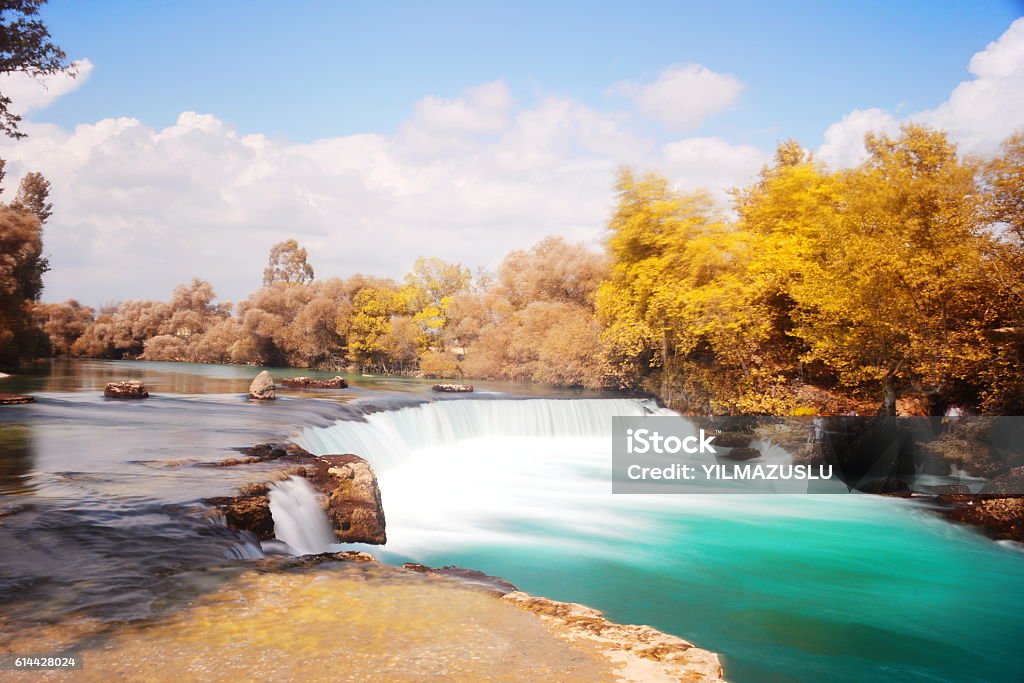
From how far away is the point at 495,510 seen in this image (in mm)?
9844

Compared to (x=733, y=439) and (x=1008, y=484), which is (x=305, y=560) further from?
(x=733, y=439)

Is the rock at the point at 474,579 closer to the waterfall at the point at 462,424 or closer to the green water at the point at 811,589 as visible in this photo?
the green water at the point at 811,589

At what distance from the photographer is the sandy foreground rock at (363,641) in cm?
322

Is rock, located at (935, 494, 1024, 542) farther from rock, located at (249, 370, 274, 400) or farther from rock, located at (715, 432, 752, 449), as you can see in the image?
rock, located at (249, 370, 274, 400)

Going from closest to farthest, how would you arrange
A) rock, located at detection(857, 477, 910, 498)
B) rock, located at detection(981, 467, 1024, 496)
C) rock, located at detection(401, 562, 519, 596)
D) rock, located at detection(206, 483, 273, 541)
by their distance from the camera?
rock, located at detection(401, 562, 519, 596) < rock, located at detection(206, 483, 273, 541) < rock, located at detection(981, 467, 1024, 496) < rock, located at detection(857, 477, 910, 498)

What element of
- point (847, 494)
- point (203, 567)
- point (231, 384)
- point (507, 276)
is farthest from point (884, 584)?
point (507, 276)

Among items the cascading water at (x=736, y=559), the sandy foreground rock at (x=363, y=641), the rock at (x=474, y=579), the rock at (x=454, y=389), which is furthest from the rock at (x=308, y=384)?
the sandy foreground rock at (x=363, y=641)

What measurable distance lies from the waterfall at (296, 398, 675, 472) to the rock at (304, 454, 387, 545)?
3.66 metres

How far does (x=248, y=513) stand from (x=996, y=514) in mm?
9897

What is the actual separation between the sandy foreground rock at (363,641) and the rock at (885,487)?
31.2 feet

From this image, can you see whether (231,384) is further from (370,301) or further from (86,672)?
(86,672)

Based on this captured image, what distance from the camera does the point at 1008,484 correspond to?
9891mm

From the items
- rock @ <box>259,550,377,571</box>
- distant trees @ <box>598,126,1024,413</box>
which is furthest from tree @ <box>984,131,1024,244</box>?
rock @ <box>259,550,377,571</box>

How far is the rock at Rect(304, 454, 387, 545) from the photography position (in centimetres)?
667
